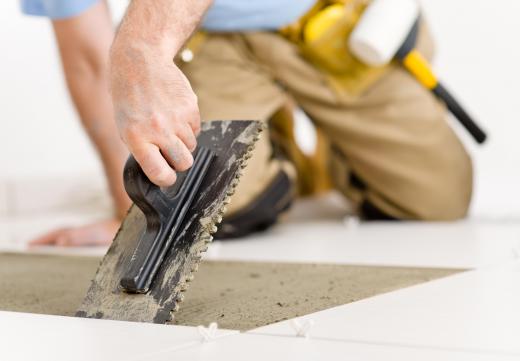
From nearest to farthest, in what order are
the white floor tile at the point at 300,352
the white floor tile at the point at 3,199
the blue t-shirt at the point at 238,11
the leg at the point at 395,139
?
the white floor tile at the point at 300,352 < the blue t-shirt at the point at 238,11 < the leg at the point at 395,139 < the white floor tile at the point at 3,199

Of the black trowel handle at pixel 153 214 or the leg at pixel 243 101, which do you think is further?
the leg at pixel 243 101

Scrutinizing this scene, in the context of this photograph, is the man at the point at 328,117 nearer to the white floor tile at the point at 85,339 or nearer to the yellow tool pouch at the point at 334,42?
the yellow tool pouch at the point at 334,42

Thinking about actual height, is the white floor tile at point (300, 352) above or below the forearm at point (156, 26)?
below

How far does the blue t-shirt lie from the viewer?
62.8 inches

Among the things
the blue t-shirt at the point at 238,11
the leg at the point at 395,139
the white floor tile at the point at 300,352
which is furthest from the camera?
the leg at the point at 395,139

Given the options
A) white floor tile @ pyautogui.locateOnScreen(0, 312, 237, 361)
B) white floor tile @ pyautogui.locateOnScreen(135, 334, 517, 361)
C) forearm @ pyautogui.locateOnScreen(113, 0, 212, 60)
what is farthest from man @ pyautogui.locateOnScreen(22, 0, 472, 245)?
white floor tile @ pyautogui.locateOnScreen(135, 334, 517, 361)

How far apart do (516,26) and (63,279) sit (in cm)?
177

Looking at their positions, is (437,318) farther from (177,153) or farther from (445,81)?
(445,81)

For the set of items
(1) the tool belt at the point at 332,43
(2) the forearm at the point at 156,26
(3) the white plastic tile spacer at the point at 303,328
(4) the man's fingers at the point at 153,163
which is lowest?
(1) the tool belt at the point at 332,43

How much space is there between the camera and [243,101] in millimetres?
1678

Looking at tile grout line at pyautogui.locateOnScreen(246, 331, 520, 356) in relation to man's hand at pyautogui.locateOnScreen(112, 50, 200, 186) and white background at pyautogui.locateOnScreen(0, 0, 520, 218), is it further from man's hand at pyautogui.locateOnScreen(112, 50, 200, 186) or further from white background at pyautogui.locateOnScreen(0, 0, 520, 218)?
white background at pyautogui.locateOnScreen(0, 0, 520, 218)

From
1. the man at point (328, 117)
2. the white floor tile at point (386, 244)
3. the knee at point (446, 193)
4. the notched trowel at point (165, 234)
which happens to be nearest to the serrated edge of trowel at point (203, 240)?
the notched trowel at point (165, 234)

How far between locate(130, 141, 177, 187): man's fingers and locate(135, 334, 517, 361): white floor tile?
0.66 ft

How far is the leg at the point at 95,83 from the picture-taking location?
5.36 feet
